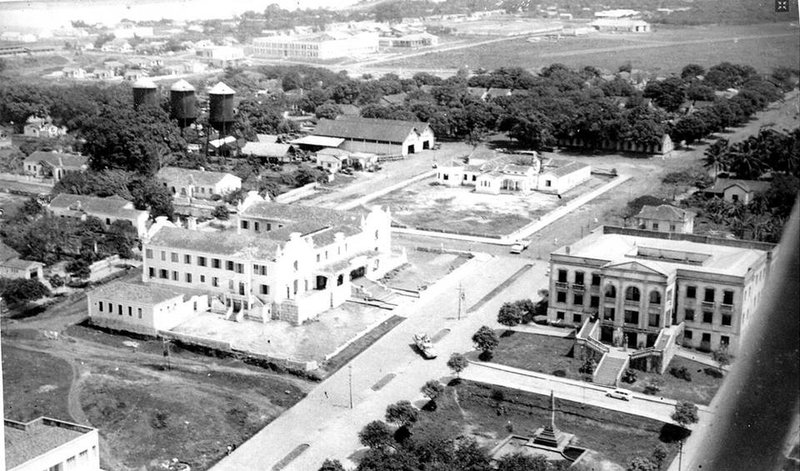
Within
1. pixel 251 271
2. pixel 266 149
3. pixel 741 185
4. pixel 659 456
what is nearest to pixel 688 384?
pixel 659 456

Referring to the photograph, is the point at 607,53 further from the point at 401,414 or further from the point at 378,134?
the point at 401,414

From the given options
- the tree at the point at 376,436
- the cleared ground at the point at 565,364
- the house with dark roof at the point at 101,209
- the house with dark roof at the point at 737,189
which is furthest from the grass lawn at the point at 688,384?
the house with dark roof at the point at 101,209

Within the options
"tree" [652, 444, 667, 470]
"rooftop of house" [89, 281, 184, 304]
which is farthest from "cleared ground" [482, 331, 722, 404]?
"rooftop of house" [89, 281, 184, 304]

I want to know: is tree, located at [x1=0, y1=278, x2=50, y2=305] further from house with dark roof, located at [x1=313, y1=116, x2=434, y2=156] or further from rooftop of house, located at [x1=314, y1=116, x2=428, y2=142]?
rooftop of house, located at [x1=314, y1=116, x2=428, y2=142]

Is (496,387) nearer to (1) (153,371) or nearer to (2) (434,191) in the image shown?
(1) (153,371)

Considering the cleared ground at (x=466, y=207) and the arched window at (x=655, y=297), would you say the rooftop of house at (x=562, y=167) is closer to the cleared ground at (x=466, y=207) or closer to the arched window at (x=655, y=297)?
the cleared ground at (x=466, y=207)
